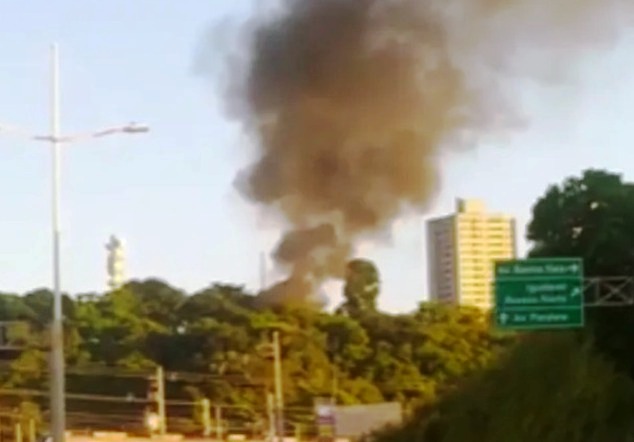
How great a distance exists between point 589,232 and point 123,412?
50.8 meters

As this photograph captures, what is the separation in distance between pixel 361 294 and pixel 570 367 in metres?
50.1

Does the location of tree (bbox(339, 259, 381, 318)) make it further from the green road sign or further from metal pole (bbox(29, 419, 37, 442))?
the green road sign

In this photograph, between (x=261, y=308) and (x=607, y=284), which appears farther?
(x=261, y=308)

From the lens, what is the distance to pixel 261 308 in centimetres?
9556

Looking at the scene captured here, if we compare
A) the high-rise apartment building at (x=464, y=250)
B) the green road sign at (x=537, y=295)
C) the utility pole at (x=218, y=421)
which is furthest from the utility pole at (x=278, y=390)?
the high-rise apartment building at (x=464, y=250)

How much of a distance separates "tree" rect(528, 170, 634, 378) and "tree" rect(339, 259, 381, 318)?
138ft

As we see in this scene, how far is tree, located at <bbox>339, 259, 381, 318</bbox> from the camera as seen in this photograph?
103562 mm

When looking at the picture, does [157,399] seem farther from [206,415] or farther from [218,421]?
[218,421]

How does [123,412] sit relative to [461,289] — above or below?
below

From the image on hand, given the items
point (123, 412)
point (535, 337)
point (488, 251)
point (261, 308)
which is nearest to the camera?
point (535, 337)

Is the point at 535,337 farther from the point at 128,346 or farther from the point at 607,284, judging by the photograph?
the point at 128,346

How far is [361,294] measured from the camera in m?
105

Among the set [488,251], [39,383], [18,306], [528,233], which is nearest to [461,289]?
[488,251]

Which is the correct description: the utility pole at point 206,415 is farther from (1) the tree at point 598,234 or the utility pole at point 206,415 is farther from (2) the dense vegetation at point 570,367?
(1) the tree at point 598,234
